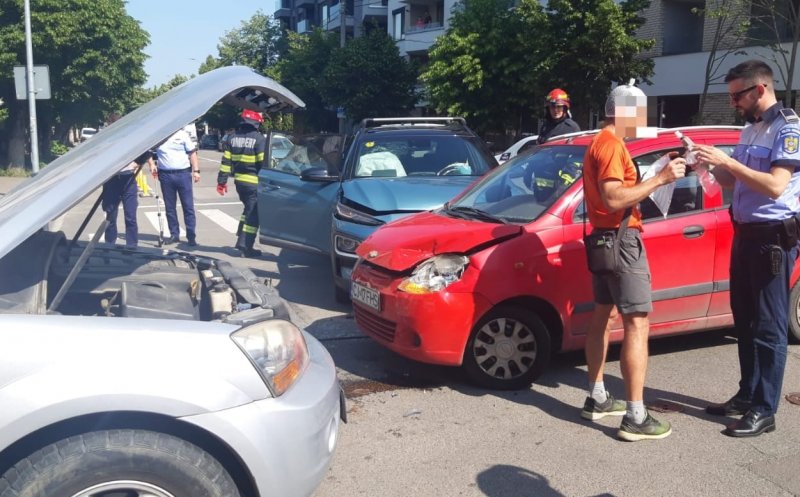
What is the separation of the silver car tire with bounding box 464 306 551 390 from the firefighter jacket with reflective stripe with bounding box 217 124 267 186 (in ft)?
18.6

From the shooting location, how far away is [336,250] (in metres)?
6.95

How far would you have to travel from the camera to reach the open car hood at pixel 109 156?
8.52 feet

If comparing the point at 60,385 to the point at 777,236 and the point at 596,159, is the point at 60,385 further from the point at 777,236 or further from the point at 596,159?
the point at 777,236

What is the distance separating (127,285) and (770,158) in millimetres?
3243

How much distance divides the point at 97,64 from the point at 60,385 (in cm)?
3125

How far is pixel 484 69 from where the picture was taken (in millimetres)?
26688

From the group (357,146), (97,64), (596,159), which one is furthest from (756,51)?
(97,64)

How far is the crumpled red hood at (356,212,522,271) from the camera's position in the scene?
16.0 feet

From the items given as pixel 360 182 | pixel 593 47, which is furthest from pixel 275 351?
pixel 593 47

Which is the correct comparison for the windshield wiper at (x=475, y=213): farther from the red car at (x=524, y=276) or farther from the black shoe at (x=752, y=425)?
the black shoe at (x=752, y=425)

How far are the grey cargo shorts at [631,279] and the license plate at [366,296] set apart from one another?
158cm

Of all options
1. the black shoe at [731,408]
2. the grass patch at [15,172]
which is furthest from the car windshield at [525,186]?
the grass patch at [15,172]

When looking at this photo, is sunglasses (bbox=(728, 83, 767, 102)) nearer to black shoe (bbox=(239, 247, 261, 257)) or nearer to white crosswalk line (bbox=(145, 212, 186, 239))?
black shoe (bbox=(239, 247, 261, 257))

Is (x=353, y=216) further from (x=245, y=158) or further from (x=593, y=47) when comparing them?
(x=593, y=47)
